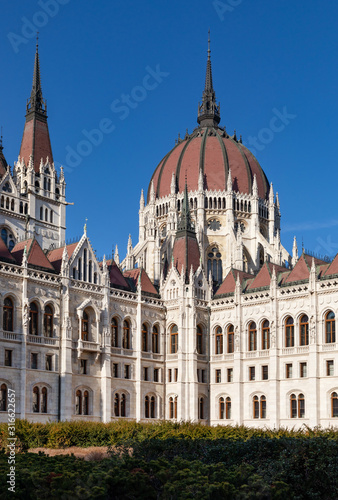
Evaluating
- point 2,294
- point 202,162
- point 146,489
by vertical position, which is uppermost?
point 202,162

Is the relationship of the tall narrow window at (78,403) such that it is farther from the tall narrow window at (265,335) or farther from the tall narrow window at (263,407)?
the tall narrow window at (265,335)

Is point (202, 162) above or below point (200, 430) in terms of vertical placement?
above

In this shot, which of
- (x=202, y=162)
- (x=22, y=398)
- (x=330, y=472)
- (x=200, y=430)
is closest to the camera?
(x=330, y=472)

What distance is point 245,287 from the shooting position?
59.0 m

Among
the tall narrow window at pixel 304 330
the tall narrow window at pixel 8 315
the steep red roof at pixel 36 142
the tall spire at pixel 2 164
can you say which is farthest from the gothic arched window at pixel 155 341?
the tall spire at pixel 2 164

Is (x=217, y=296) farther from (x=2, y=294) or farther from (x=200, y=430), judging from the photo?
(x=200, y=430)

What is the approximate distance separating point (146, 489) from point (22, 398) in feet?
99.9

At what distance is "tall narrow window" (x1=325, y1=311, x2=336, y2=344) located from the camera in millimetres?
51281

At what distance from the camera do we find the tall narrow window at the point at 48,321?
50.2 m

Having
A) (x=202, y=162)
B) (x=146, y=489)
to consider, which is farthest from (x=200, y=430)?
(x=202, y=162)

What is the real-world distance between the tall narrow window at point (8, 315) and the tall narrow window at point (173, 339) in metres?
16.4

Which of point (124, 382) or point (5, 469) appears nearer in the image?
point (5, 469)

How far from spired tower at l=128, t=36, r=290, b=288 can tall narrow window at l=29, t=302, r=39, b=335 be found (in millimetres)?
24214

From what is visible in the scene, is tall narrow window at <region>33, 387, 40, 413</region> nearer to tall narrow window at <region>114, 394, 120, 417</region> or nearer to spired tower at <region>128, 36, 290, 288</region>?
tall narrow window at <region>114, 394, 120, 417</region>
